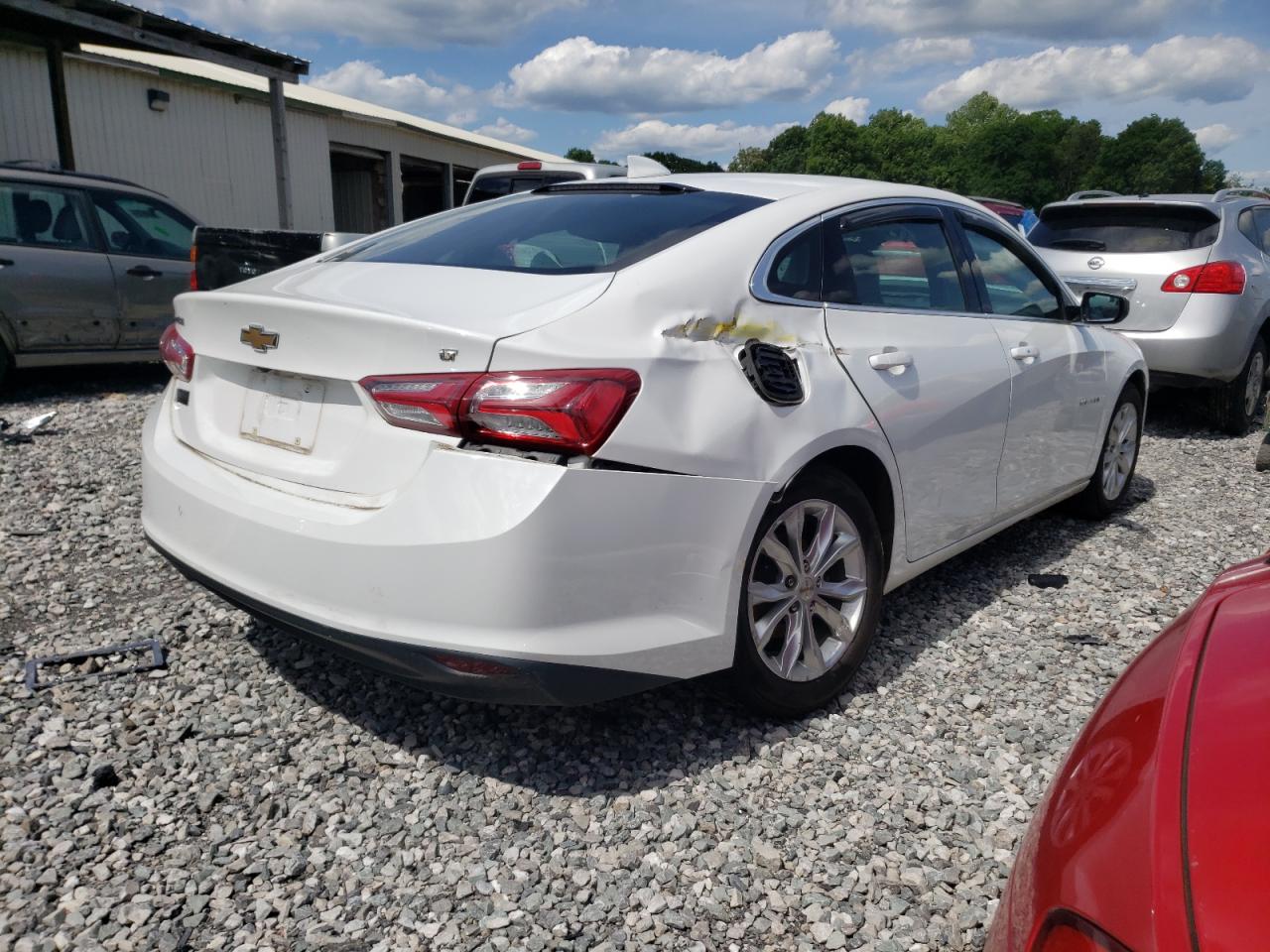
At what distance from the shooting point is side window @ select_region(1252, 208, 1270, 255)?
25.2 ft

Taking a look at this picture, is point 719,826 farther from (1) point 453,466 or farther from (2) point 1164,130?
(2) point 1164,130

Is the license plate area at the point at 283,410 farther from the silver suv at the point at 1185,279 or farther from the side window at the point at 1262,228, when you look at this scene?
the side window at the point at 1262,228

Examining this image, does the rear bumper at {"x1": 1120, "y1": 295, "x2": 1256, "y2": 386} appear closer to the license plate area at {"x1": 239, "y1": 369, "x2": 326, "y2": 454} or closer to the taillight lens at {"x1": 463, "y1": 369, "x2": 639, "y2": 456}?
the taillight lens at {"x1": 463, "y1": 369, "x2": 639, "y2": 456}

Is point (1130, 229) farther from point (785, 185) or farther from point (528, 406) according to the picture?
point (528, 406)

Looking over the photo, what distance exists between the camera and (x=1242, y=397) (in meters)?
7.32

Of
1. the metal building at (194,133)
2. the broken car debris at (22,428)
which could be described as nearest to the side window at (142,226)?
the broken car debris at (22,428)

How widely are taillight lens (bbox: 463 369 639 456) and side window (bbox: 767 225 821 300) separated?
835 mm

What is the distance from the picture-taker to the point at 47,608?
145 inches

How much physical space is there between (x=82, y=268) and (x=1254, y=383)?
8976mm

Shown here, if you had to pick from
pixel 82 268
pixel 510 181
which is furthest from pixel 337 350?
pixel 510 181

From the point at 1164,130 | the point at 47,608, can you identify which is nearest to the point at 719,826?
the point at 47,608

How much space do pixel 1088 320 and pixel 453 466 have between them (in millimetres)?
3562

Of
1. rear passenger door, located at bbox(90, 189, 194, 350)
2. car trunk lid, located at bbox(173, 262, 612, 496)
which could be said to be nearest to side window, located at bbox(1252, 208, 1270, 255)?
car trunk lid, located at bbox(173, 262, 612, 496)

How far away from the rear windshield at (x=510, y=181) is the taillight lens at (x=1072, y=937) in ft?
32.6
